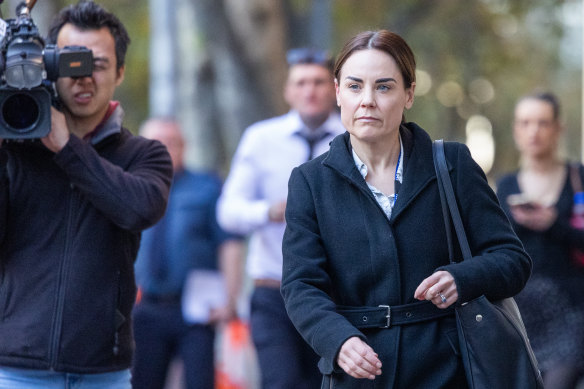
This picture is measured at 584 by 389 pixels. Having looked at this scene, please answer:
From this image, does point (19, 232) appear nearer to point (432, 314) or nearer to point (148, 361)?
point (432, 314)

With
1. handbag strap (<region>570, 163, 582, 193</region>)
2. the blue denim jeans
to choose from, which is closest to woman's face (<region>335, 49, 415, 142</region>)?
the blue denim jeans

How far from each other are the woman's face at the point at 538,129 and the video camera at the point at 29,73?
3618 millimetres

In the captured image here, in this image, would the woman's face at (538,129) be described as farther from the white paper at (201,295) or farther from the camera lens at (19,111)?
the camera lens at (19,111)

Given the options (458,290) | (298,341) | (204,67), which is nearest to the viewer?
(458,290)

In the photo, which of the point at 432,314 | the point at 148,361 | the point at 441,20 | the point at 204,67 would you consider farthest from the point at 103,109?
the point at 441,20

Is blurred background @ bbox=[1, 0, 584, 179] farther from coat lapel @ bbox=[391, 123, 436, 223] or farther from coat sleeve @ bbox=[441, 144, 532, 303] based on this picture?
coat sleeve @ bbox=[441, 144, 532, 303]

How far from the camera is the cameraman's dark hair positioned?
475 cm

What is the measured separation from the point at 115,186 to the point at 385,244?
115 cm

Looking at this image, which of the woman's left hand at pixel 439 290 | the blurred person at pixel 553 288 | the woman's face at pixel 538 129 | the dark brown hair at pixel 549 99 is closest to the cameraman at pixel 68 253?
the woman's left hand at pixel 439 290

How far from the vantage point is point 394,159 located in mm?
4082

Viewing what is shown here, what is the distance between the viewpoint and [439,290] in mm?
3707

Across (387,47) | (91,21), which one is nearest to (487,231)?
(387,47)

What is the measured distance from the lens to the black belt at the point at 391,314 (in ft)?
12.6

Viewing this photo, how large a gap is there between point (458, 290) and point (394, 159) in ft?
1.91
